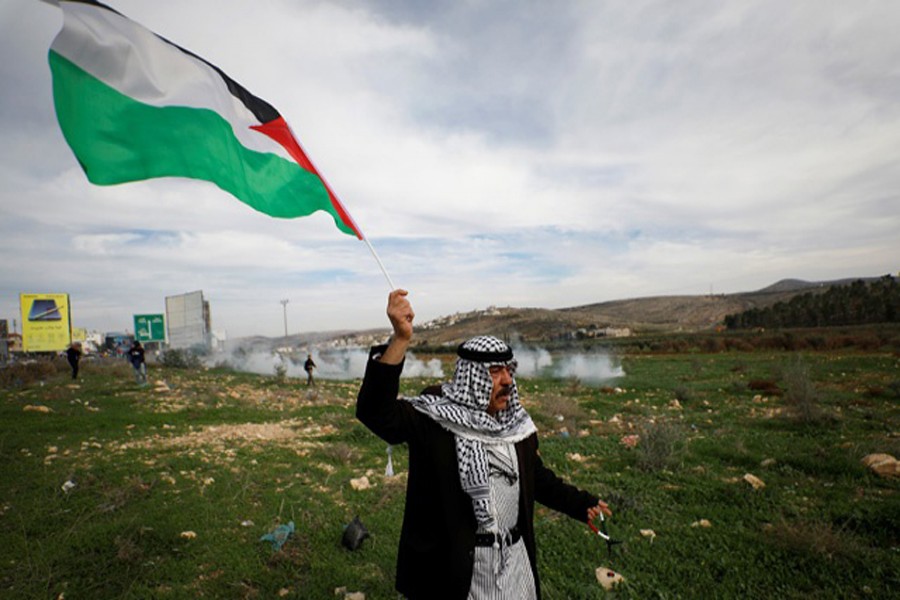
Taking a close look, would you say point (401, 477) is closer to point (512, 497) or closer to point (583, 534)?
point (583, 534)

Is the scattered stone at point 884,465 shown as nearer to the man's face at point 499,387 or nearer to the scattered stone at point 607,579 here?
the scattered stone at point 607,579

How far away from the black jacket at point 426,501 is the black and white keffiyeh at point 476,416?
52 mm

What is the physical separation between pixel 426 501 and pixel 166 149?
241cm

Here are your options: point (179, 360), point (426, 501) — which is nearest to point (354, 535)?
point (426, 501)

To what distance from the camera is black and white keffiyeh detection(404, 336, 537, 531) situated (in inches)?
76.5

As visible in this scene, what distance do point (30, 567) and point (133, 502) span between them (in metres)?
1.91

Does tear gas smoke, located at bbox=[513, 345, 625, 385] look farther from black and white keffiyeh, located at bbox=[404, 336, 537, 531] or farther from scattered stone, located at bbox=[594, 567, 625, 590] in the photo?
black and white keffiyeh, located at bbox=[404, 336, 537, 531]

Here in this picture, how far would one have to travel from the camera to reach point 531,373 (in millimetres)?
24766

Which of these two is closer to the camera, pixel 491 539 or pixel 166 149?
pixel 491 539

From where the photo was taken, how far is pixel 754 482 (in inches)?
226

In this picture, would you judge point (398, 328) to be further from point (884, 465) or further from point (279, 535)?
point (884, 465)

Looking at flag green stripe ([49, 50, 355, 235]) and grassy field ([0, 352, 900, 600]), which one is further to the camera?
grassy field ([0, 352, 900, 600])

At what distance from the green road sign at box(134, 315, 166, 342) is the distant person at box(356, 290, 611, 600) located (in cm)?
4023

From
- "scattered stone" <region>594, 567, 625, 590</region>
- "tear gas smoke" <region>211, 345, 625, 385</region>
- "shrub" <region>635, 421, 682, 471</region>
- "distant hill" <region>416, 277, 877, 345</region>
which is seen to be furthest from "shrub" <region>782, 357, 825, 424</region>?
"distant hill" <region>416, 277, 877, 345</region>
